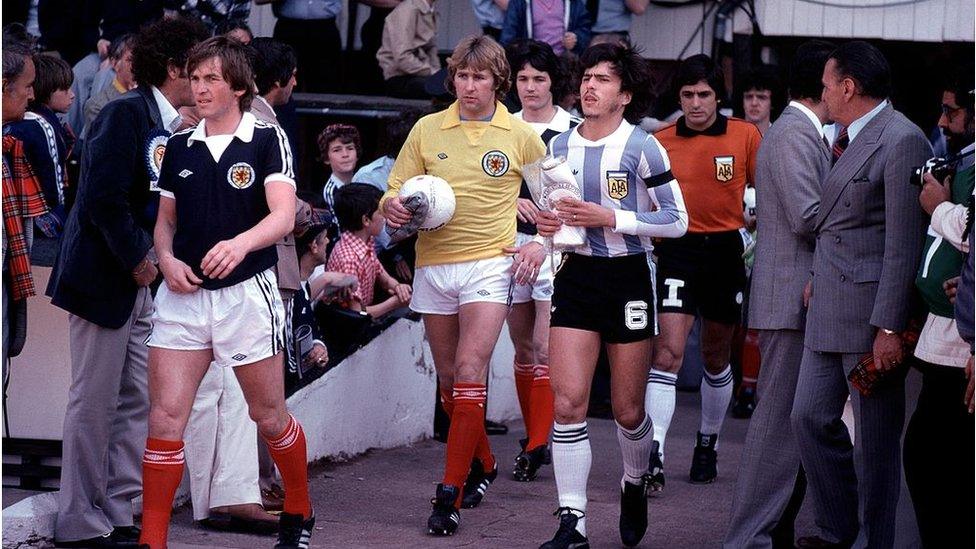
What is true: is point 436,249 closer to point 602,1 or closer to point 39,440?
point 39,440

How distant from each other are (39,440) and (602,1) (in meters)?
6.28

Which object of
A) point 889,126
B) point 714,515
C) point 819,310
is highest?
point 889,126

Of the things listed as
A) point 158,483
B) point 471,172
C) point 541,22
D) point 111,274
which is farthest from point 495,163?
point 541,22

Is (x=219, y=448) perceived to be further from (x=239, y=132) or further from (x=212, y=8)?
(x=212, y=8)

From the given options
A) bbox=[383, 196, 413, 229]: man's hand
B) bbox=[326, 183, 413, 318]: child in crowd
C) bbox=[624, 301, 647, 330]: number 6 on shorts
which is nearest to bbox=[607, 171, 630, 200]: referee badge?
bbox=[624, 301, 647, 330]: number 6 on shorts

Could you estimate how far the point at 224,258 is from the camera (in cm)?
558

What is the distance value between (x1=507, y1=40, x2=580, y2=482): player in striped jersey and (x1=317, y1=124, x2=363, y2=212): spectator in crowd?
1662 millimetres

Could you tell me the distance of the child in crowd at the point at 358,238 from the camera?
29.0 ft

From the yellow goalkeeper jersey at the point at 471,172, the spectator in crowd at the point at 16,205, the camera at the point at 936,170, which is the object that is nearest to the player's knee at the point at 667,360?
the yellow goalkeeper jersey at the point at 471,172

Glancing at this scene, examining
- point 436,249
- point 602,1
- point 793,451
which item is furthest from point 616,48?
point 602,1

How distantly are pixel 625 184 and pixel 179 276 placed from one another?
6.31 ft

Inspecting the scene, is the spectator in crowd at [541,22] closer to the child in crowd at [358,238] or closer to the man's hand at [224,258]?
the child in crowd at [358,238]

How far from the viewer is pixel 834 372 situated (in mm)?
5914

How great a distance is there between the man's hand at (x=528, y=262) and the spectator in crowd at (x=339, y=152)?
2.97 metres
